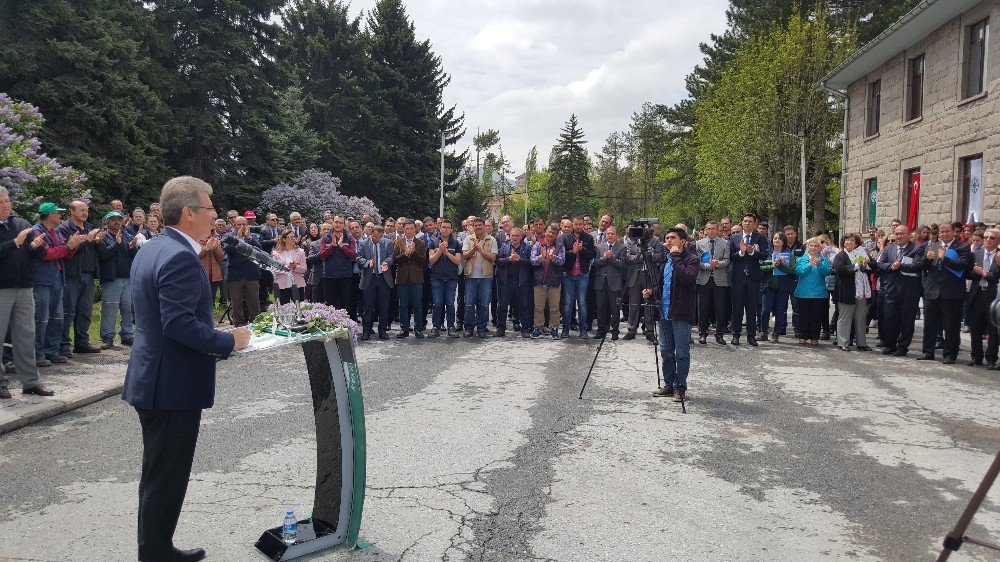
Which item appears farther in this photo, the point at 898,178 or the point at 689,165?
the point at 689,165

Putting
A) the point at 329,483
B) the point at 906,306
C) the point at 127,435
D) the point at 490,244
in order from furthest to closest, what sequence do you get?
the point at 490,244 < the point at 906,306 < the point at 127,435 < the point at 329,483

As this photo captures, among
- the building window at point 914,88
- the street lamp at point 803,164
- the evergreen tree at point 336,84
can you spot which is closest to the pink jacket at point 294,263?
the building window at point 914,88

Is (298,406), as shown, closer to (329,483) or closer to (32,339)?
(32,339)

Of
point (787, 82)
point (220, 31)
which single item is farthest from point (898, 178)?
point (220, 31)

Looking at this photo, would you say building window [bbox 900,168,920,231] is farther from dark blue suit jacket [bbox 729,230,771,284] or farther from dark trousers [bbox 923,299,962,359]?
dark trousers [bbox 923,299,962,359]

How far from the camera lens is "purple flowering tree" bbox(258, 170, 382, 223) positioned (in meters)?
35.3

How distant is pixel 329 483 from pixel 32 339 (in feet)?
17.2

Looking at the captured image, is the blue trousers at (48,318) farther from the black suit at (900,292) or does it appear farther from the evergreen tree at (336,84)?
the evergreen tree at (336,84)

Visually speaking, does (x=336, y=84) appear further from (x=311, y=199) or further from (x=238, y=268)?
(x=238, y=268)

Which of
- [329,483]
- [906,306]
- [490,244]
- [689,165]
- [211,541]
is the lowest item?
[211,541]

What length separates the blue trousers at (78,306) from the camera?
10.1 meters

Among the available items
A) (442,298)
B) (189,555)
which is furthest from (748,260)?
(189,555)

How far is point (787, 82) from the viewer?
118 feet

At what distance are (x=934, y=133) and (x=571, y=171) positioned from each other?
65.9 metres
